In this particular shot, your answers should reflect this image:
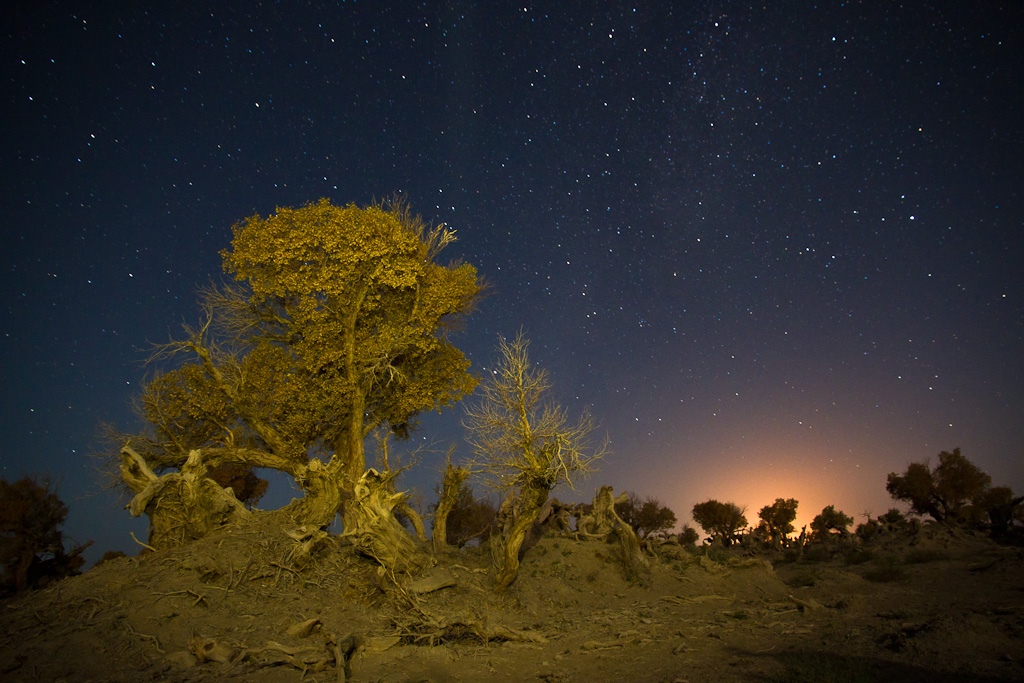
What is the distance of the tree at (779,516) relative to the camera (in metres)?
42.3

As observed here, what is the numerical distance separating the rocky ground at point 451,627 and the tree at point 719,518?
30352 millimetres

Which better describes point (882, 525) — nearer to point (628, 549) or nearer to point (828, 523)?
point (828, 523)

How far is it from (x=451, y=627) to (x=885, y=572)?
17386 mm

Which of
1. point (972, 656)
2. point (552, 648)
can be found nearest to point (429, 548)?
point (552, 648)

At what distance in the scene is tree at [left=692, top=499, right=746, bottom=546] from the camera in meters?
46.0

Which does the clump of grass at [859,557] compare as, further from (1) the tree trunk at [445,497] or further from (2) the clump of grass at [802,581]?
(1) the tree trunk at [445,497]

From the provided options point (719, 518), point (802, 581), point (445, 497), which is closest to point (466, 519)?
point (445, 497)

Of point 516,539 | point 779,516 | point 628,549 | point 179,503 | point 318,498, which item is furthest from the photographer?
point 779,516

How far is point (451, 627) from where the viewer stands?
1041cm

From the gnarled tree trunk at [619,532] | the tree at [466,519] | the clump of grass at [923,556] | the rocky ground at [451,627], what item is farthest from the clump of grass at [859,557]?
the tree at [466,519]

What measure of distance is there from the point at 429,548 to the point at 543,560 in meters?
4.02

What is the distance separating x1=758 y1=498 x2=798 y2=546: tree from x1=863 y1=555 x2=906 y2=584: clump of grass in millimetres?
20959

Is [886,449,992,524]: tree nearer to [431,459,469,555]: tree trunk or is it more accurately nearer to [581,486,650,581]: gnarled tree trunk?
[581,486,650,581]: gnarled tree trunk

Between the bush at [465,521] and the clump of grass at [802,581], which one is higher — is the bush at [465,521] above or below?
above
